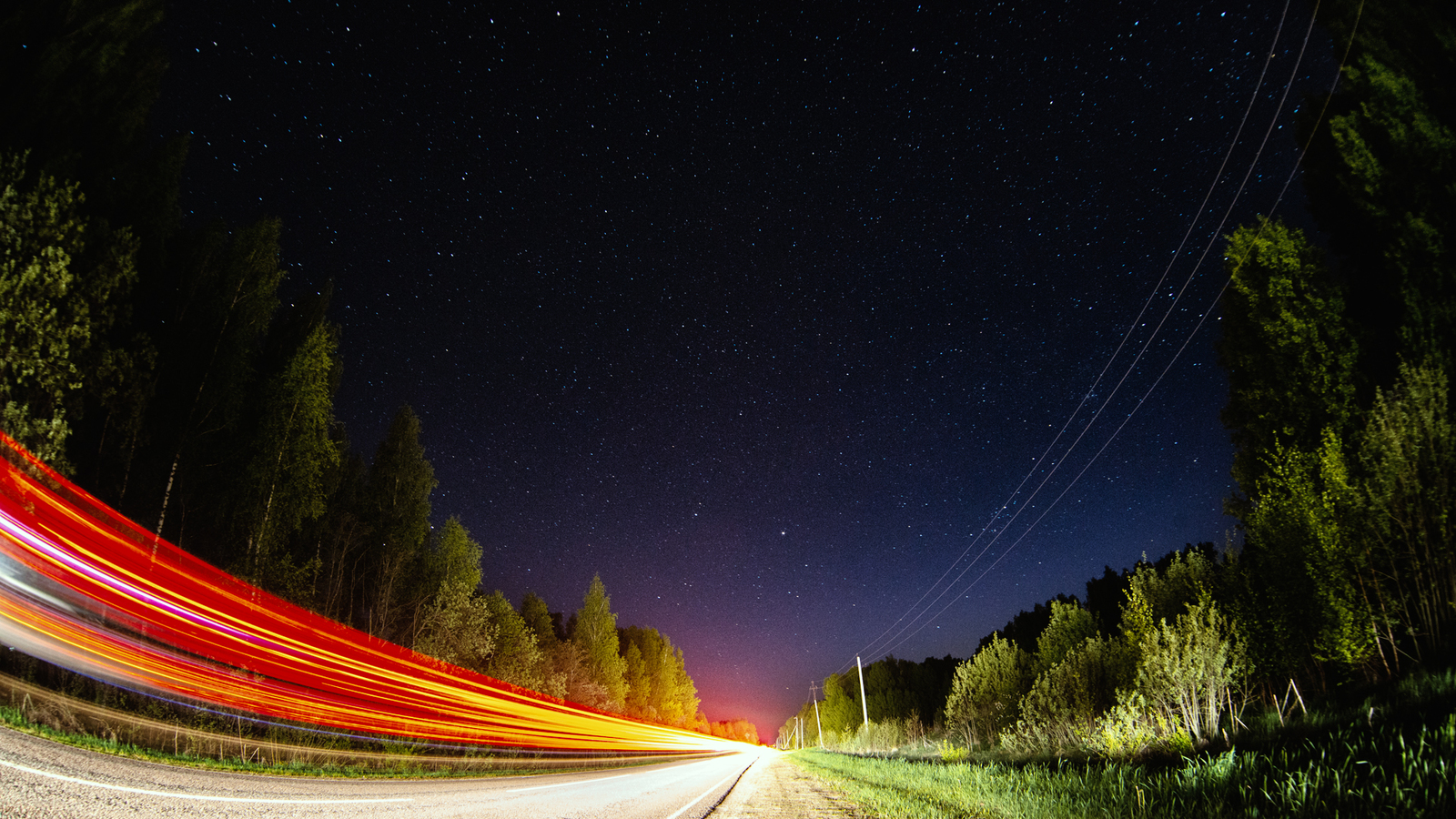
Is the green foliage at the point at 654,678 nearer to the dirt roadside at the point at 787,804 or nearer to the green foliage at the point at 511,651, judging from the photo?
the green foliage at the point at 511,651

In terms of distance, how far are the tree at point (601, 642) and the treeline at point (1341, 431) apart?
144 feet

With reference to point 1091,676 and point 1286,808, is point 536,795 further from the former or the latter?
point 1091,676

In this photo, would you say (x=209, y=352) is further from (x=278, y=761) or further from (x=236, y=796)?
(x=236, y=796)

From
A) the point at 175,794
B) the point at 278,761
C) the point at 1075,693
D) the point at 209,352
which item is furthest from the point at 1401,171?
the point at 209,352

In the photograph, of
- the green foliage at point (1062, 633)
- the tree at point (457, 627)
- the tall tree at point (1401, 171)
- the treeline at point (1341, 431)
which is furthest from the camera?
the tree at point (457, 627)

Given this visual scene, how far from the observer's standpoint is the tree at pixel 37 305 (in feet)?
35.2

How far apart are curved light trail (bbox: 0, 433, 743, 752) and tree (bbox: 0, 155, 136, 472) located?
0.61 metres

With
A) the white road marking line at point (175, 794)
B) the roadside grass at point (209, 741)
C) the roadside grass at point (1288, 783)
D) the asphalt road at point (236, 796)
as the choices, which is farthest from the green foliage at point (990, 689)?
the white road marking line at point (175, 794)

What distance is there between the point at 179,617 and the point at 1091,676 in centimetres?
2599

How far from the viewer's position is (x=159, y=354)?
59.1 feet

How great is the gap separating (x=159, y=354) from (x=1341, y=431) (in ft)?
108

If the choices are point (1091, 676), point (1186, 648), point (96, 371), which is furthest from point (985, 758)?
point (96, 371)

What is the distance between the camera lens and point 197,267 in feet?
62.7

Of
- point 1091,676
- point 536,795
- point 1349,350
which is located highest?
point 1349,350
